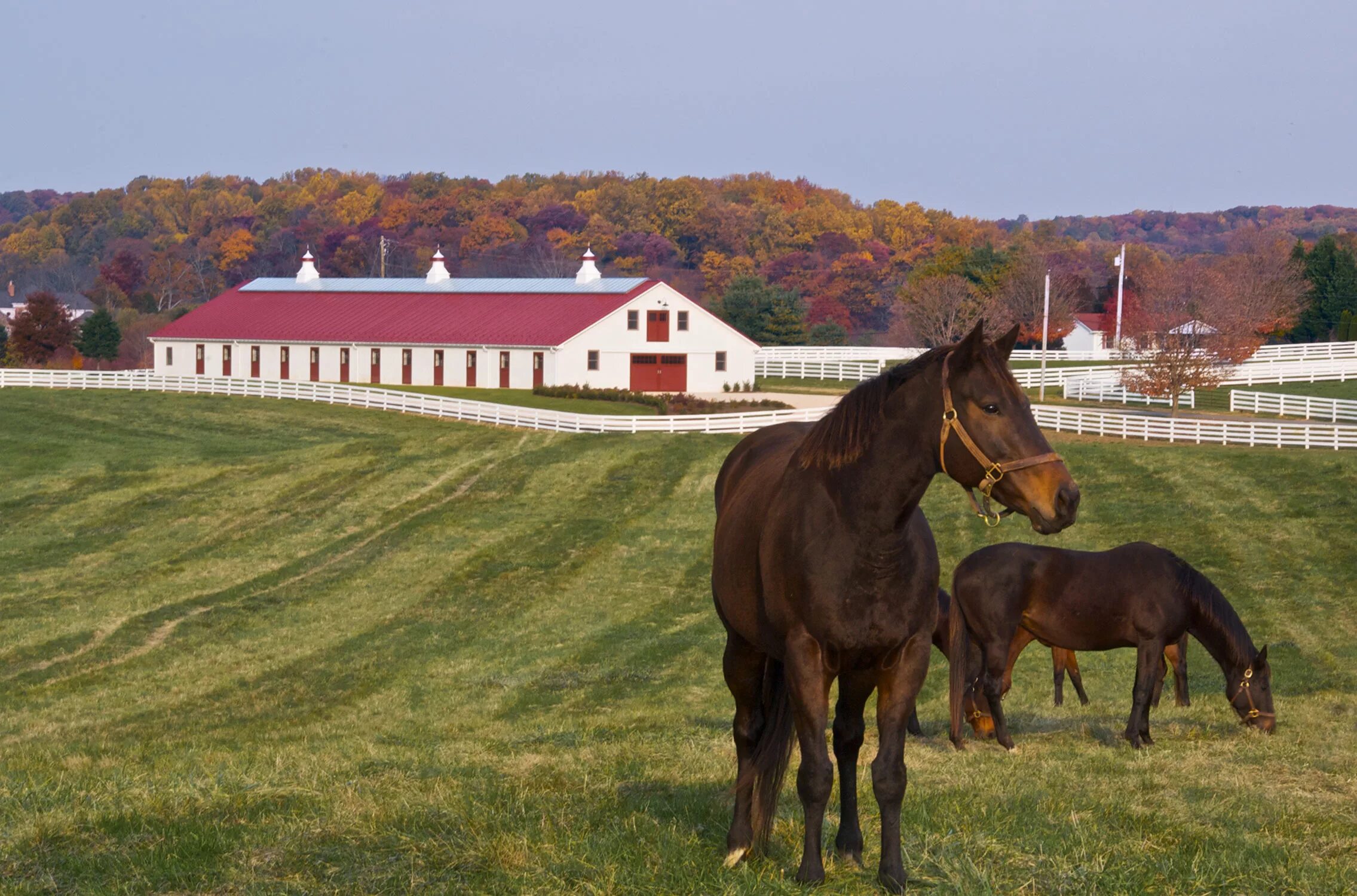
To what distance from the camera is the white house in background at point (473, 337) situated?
64.3 meters

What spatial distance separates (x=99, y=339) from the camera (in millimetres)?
85938

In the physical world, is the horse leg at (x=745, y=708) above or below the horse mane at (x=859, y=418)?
below

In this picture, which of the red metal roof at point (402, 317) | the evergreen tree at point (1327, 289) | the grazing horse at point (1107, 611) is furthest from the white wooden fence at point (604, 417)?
the evergreen tree at point (1327, 289)

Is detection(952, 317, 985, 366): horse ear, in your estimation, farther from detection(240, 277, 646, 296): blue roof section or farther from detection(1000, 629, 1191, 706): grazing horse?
detection(240, 277, 646, 296): blue roof section

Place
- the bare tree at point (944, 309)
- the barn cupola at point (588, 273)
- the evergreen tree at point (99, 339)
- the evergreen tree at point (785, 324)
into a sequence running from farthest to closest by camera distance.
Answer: the evergreen tree at point (785, 324) < the evergreen tree at point (99, 339) < the bare tree at point (944, 309) < the barn cupola at point (588, 273)

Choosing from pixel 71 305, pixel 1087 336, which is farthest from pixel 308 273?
pixel 71 305

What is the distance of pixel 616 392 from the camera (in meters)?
60.7

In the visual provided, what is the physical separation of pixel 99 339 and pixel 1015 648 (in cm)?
8350

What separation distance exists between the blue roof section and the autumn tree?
11770 millimetres

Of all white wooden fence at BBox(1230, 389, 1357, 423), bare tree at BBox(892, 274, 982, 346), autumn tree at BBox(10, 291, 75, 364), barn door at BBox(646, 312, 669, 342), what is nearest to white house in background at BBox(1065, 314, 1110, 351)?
bare tree at BBox(892, 274, 982, 346)

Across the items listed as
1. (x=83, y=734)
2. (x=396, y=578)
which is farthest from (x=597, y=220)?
(x=83, y=734)

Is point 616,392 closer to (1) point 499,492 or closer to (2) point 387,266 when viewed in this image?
(1) point 499,492

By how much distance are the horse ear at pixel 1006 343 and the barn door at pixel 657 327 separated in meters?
59.1

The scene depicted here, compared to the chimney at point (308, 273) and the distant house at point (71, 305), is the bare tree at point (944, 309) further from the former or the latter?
the distant house at point (71, 305)
